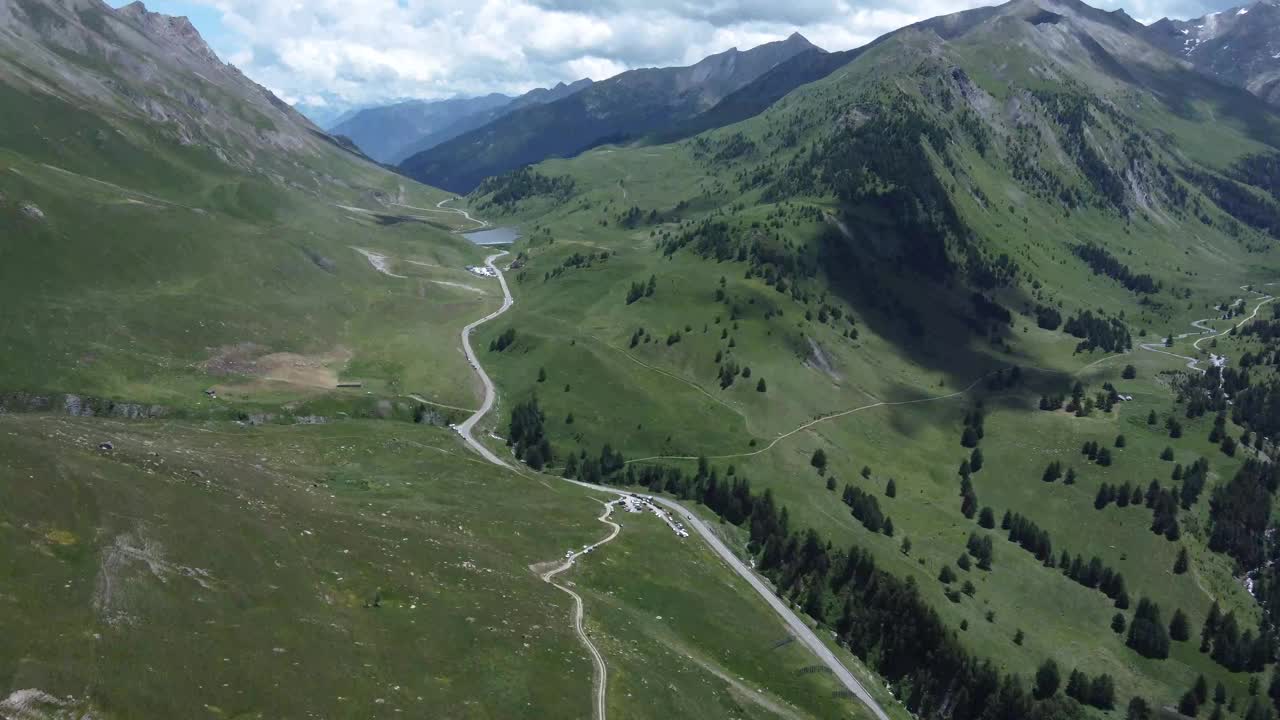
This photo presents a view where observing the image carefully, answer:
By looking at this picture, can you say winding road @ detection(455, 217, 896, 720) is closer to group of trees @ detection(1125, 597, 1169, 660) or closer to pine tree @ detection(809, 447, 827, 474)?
pine tree @ detection(809, 447, 827, 474)

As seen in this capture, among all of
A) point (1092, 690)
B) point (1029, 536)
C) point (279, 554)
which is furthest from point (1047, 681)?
point (279, 554)

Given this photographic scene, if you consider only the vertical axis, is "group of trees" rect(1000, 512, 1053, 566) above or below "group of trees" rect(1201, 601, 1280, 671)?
above

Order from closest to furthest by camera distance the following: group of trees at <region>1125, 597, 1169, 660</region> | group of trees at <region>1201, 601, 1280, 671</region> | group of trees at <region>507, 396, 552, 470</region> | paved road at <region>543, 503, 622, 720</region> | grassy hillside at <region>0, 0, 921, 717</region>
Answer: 1. grassy hillside at <region>0, 0, 921, 717</region>
2. paved road at <region>543, 503, 622, 720</region>
3. group of trees at <region>1125, 597, 1169, 660</region>
4. group of trees at <region>1201, 601, 1280, 671</region>
5. group of trees at <region>507, 396, 552, 470</region>

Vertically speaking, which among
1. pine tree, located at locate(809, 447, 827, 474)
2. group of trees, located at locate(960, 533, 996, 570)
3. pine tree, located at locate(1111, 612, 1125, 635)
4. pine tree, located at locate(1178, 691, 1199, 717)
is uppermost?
pine tree, located at locate(809, 447, 827, 474)

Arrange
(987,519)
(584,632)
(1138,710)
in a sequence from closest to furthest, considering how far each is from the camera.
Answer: (584,632)
(1138,710)
(987,519)

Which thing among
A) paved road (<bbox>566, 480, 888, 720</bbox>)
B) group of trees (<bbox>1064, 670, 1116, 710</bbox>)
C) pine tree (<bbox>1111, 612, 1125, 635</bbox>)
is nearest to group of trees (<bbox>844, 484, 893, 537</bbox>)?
paved road (<bbox>566, 480, 888, 720</bbox>)

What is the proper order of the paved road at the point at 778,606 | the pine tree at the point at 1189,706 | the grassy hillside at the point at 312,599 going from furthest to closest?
the pine tree at the point at 1189,706 < the paved road at the point at 778,606 < the grassy hillside at the point at 312,599

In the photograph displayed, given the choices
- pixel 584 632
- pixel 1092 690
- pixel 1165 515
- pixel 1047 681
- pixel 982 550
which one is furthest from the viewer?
pixel 1165 515

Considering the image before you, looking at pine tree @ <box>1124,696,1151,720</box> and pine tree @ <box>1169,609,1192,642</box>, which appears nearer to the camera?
pine tree @ <box>1124,696,1151,720</box>

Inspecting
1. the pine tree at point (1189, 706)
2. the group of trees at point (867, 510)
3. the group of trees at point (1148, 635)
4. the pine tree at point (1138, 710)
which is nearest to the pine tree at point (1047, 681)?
the pine tree at point (1138, 710)

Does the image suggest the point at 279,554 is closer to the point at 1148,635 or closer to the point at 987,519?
the point at 1148,635

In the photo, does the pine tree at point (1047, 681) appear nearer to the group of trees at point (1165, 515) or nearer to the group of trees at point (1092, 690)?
the group of trees at point (1092, 690)

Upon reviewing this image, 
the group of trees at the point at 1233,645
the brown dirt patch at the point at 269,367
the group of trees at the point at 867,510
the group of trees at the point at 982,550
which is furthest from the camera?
the group of trees at the point at 867,510
